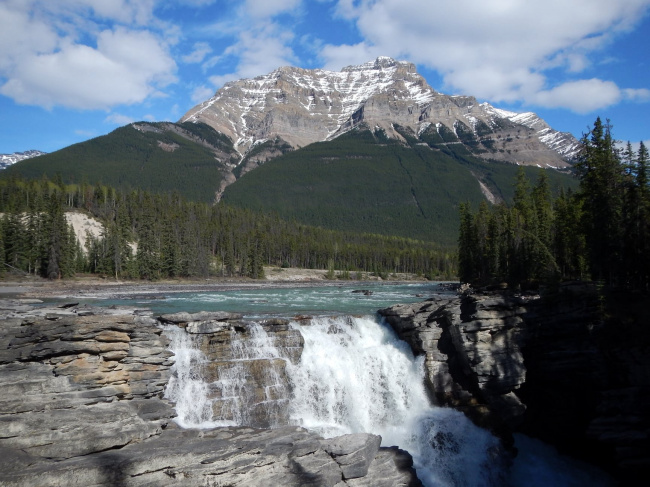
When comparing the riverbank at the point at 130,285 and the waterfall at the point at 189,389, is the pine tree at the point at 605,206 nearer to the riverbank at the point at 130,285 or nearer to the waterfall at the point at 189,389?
the waterfall at the point at 189,389

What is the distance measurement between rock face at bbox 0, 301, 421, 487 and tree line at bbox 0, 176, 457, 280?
214 feet

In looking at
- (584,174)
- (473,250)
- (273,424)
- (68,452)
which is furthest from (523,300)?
(473,250)

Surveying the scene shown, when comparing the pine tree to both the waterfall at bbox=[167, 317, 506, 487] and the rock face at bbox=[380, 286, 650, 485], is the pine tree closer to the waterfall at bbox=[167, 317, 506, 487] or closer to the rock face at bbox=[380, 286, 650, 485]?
the rock face at bbox=[380, 286, 650, 485]

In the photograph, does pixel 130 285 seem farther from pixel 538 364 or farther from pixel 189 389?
pixel 538 364

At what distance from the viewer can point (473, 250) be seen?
233 ft

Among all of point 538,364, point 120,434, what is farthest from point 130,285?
point 538,364

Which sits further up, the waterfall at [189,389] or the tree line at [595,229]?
the tree line at [595,229]

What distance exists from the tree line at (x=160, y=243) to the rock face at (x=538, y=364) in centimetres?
7324

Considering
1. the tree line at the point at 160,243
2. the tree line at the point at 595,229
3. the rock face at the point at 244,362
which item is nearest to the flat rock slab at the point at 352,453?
the rock face at the point at 244,362

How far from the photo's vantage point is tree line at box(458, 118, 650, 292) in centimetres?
2706

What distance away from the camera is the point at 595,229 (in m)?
30.2

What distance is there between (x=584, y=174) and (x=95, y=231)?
109667 mm

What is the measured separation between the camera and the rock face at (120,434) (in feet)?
45.9

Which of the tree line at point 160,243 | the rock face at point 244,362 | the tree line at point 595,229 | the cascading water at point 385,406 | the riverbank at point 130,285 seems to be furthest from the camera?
the tree line at point 160,243
